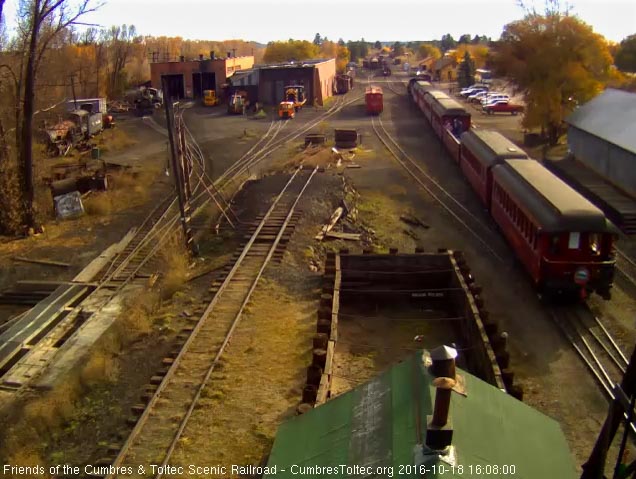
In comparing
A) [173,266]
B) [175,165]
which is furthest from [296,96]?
[173,266]

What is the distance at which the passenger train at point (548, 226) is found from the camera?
1483cm

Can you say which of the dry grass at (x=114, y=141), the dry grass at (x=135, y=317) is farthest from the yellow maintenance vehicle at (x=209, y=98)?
the dry grass at (x=135, y=317)

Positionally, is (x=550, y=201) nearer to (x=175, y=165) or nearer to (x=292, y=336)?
(x=292, y=336)

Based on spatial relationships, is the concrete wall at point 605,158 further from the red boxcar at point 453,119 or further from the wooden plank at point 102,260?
the wooden plank at point 102,260

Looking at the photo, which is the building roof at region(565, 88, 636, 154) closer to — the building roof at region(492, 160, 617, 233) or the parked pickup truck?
the building roof at region(492, 160, 617, 233)

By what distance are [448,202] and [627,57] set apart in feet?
166

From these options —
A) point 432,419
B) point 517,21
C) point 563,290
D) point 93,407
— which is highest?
point 517,21

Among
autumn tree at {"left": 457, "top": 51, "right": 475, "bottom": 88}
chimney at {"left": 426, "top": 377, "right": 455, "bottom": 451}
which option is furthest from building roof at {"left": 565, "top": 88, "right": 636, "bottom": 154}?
autumn tree at {"left": 457, "top": 51, "right": 475, "bottom": 88}

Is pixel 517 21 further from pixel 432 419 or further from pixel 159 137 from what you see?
pixel 432 419

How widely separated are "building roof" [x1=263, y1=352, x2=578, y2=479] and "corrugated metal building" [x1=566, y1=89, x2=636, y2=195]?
69.9 ft

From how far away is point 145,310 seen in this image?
15469mm

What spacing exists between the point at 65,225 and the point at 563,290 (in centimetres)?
1795

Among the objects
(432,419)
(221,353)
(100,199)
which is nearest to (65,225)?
(100,199)

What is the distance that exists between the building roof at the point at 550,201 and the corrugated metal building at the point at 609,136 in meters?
6.78
